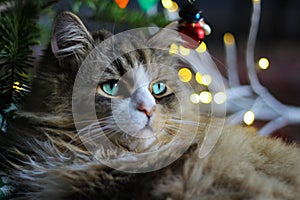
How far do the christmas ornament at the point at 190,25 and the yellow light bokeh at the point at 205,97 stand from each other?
85 millimetres

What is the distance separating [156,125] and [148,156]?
0.27 ft

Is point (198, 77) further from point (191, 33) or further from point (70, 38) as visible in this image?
point (70, 38)

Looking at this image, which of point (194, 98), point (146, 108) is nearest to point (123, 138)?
point (146, 108)

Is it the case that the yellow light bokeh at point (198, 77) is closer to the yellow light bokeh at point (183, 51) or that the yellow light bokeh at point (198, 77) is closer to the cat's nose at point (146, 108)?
the yellow light bokeh at point (183, 51)

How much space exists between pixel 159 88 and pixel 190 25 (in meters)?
0.11

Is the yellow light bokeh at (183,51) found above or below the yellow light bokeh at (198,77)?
above

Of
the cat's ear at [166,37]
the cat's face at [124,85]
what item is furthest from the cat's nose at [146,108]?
the cat's ear at [166,37]

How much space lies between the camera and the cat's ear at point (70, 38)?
0.57m

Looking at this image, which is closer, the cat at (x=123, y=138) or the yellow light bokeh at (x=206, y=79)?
the cat at (x=123, y=138)

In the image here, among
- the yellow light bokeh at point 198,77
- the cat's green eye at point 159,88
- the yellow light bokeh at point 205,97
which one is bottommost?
the yellow light bokeh at point 205,97

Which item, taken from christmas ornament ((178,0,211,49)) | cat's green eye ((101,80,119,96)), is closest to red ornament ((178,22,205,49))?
christmas ornament ((178,0,211,49))

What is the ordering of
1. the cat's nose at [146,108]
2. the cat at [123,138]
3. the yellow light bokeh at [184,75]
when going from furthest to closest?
the yellow light bokeh at [184,75] < the cat's nose at [146,108] < the cat at [123,138]

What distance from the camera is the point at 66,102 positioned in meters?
0.56

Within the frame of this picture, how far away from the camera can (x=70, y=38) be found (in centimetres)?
58
